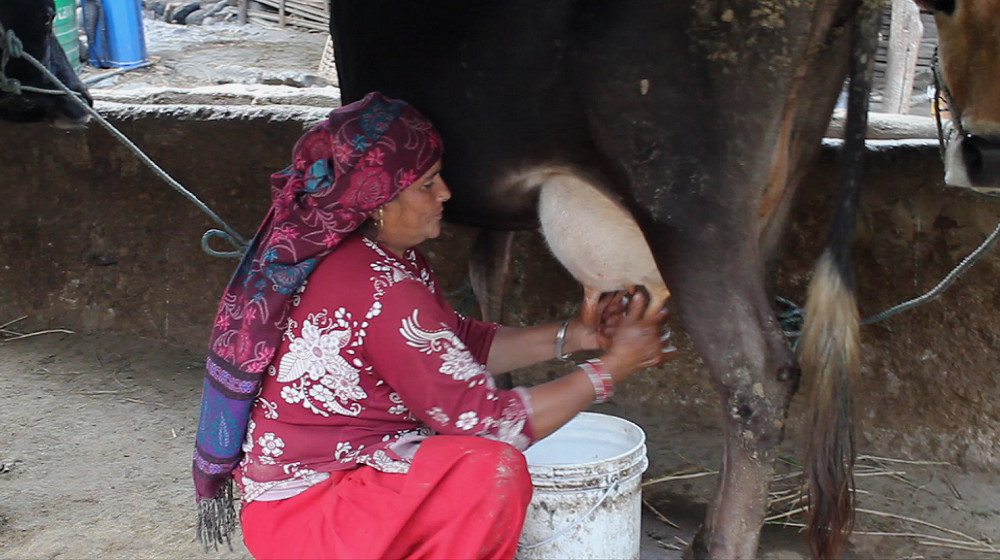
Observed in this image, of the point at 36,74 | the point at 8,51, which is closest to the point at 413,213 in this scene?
the point at 8,51

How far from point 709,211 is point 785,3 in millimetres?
437

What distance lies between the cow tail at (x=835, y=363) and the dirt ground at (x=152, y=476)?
1.53 feet

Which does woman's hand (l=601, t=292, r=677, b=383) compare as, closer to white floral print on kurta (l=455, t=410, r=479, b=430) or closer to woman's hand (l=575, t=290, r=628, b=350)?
woman's hand (l=575, t=290, r=628, b=350)

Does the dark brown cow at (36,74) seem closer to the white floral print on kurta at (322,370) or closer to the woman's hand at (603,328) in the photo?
the white floral print on kurta at (322,370)

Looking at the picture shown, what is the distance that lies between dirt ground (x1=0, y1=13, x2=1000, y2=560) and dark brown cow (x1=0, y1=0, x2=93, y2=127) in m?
0.99

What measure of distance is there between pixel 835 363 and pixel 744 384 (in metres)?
0.22

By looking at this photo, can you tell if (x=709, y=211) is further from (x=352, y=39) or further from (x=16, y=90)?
(x=16, y=90)

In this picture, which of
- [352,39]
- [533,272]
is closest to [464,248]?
[533,272]

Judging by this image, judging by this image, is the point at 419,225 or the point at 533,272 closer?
the point at 419,225

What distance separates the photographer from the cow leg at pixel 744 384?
214cm

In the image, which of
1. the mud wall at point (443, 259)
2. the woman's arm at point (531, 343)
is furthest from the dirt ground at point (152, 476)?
the woman's arm at point (531, 343)

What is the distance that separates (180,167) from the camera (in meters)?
3.96

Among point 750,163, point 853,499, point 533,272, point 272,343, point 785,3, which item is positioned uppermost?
point 785,3

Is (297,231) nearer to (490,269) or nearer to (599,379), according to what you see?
(599,379)
